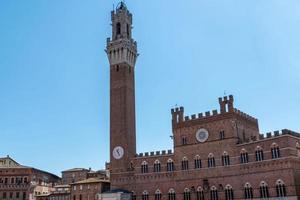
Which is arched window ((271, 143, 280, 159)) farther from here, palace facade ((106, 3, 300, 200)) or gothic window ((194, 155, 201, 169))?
gothic window ((194, 155, 201, 169))

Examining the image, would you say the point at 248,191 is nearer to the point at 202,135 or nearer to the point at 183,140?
the point at 202,135

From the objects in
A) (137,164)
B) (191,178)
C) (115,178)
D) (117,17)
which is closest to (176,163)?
(191,178)

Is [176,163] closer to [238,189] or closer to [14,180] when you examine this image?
[238,189]

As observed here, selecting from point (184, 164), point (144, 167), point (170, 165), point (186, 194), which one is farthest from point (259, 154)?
point (144, 167)

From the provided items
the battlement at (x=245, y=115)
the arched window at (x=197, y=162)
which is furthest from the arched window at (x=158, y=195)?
the battlement at (x=245, y=115)

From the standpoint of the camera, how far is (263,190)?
4797cm

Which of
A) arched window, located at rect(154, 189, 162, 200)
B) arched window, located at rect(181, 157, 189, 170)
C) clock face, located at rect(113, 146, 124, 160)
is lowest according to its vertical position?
arched window, located at rect(154, 189, 162, 200)

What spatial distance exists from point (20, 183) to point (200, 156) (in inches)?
1791

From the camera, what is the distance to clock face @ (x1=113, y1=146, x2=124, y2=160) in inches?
2495

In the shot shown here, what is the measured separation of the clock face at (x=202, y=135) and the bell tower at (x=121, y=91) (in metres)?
13.5

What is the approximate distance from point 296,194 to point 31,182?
57.2 metres

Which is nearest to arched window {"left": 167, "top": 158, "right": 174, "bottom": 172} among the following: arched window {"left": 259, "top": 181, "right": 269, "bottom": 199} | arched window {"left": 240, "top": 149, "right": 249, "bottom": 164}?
arched window {"left": 240, "top": 149, "right": 249, "bottom": 164}

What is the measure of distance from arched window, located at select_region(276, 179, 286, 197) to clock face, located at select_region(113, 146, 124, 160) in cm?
2678

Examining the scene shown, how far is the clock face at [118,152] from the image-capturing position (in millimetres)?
63366
